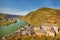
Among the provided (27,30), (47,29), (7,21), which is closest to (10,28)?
(7,21)

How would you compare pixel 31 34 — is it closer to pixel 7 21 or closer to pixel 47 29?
pixel 47 29

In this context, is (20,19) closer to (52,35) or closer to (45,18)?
(45,18)

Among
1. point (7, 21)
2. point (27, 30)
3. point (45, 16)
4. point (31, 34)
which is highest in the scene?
point (45, 16)

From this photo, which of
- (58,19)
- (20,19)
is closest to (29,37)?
(20,19)

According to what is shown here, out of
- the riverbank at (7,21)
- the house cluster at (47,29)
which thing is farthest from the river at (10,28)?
the house cluster at (47,29)

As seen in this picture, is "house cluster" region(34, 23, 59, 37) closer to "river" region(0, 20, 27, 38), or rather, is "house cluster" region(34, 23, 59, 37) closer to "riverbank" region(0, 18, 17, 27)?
"river" region(0, 20, 27, 38)

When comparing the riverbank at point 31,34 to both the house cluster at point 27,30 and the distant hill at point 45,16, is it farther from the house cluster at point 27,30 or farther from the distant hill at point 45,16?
the distant hill at point 45,16
